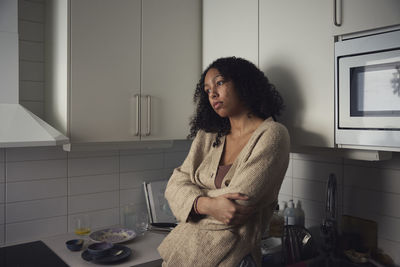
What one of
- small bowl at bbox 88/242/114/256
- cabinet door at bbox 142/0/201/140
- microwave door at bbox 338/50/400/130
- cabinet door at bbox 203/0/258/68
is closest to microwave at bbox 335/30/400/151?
microwave door at bbox 338/50/400/130

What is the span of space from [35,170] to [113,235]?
519 mm

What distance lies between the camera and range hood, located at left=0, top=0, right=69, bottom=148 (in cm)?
154

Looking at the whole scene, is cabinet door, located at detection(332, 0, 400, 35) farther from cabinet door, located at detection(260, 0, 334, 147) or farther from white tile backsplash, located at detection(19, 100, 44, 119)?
white tile backsplash, located at detection(19, 100, 44, 119)

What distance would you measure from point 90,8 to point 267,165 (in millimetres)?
1076

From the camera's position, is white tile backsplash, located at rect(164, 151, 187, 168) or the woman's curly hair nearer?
the woman's curly hair

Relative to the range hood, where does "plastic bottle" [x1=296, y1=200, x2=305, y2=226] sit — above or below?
below

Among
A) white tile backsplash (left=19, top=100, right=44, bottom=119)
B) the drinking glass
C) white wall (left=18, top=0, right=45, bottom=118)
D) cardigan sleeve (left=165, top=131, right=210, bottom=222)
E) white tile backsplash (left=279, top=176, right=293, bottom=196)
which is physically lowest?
the drinking glass

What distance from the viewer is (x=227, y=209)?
1.29 meters

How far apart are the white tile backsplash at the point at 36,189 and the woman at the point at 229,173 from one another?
762 mm

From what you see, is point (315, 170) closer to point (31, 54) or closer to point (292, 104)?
point (292, 104)

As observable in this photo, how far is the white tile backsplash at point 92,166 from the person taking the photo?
204cm

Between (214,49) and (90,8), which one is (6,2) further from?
(214,49)

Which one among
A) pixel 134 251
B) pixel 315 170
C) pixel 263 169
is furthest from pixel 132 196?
pixel 263 169

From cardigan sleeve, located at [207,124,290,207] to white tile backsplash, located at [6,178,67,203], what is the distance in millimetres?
997
